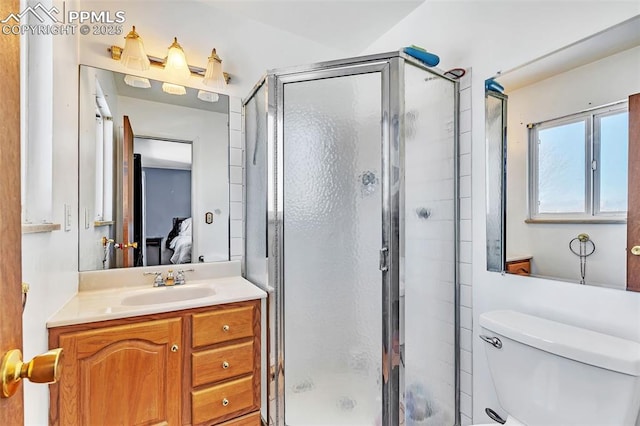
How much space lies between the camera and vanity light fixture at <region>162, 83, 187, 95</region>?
182 centimetres

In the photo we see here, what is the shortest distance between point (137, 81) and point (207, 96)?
1.24ft

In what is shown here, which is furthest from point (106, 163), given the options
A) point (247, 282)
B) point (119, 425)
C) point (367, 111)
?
point (367, 111)

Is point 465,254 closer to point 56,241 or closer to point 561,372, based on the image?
point 561,372

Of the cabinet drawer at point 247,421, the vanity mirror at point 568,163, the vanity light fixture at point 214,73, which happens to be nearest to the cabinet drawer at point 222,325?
the cabinet drawer at point 247,421

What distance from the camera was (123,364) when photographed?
1.28 meters

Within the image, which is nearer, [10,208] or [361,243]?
[10,208]

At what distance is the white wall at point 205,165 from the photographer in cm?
189

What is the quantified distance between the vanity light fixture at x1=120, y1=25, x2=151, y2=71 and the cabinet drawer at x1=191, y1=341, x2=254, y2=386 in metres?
1.54

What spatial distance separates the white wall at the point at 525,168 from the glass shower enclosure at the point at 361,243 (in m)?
0.31

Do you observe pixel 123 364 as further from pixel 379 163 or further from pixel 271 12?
pixel 271 12

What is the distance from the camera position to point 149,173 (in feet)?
6.04

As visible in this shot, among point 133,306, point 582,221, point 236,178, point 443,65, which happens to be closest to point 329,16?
point 443,65

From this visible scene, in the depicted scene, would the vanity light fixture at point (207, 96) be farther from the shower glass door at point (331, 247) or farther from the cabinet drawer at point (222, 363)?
the cabinet drawer at point (222, 363)

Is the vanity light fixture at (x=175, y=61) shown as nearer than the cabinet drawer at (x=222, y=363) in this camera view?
No
